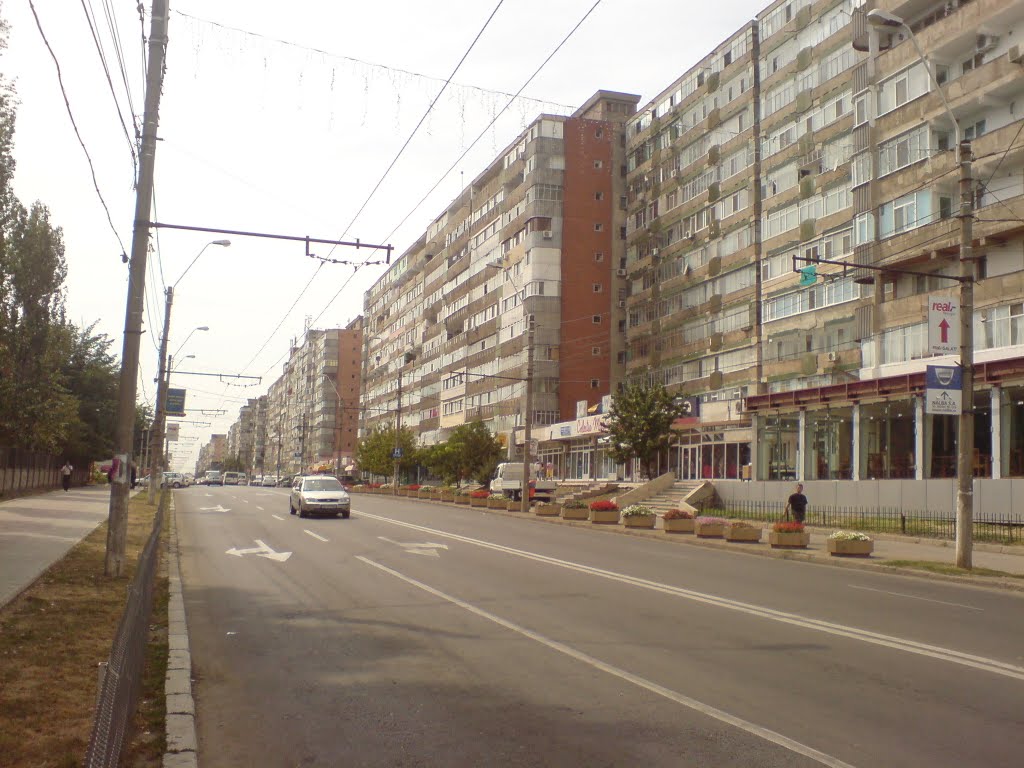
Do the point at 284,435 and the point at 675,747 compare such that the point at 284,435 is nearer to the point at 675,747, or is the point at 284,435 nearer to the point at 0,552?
the point at 0,552

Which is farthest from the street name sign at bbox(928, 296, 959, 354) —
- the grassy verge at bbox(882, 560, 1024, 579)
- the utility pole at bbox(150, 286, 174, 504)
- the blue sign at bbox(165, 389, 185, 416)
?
the blue sign at bbox(165, 389, 185, 416)

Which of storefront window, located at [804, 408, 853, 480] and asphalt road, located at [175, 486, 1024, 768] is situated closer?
asphalt road, located at [175, 486, 1024, 768]

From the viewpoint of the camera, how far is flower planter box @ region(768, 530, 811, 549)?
2327 centimetres

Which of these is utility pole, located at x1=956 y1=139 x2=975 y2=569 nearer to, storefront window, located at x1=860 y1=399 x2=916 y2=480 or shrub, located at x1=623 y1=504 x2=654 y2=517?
shrub, located at x1=623 y1=504 x2=654 y2=517

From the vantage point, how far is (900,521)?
28250mm

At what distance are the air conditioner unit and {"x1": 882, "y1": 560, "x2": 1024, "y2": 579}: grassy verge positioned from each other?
22.8 m

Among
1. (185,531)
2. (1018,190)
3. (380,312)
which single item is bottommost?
(185,531)

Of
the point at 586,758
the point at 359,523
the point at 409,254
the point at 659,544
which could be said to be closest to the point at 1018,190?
the point at 659,544

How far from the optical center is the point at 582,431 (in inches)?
2340

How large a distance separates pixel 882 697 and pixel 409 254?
4103 inches

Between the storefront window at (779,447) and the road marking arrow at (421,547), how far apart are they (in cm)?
2253

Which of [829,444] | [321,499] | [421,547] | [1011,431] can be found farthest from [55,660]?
[829,444]

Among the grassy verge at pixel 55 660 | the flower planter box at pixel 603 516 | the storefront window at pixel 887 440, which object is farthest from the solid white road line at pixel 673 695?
the storefront window at pixel 887 440

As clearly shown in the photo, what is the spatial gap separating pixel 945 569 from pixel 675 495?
26.0 m
